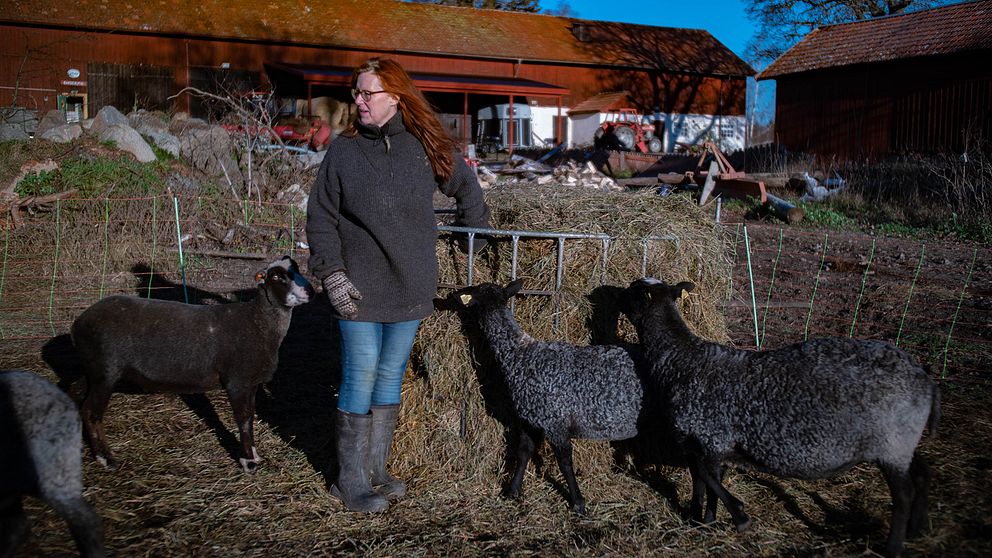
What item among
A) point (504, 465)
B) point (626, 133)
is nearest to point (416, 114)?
point (504, 465)

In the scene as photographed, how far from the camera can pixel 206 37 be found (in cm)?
2862

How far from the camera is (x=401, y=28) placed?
32.2 meters

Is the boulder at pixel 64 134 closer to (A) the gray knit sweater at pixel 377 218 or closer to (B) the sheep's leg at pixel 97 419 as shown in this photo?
(B) the sheep's leg at pixel 97 419

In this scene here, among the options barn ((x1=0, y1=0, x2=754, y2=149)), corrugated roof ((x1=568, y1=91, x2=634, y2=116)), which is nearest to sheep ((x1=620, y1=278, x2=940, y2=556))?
barn ((x1=0, y1=0, x2=754, y2=149))

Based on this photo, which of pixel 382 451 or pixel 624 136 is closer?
pixel 382 451

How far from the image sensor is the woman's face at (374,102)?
152 inches

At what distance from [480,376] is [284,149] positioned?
1097cm

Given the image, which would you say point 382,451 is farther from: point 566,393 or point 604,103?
point 604,103

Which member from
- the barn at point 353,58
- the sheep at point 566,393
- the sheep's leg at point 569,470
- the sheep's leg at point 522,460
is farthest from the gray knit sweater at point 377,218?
the barn at point 353,58

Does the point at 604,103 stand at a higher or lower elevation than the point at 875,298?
higher

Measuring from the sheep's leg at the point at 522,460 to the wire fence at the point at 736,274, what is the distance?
3012mm

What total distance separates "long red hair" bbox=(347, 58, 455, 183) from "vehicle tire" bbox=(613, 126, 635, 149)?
2609 centimetres

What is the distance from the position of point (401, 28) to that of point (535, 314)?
30.0 m

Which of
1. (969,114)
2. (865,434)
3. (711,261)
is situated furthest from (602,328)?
(969,114)
